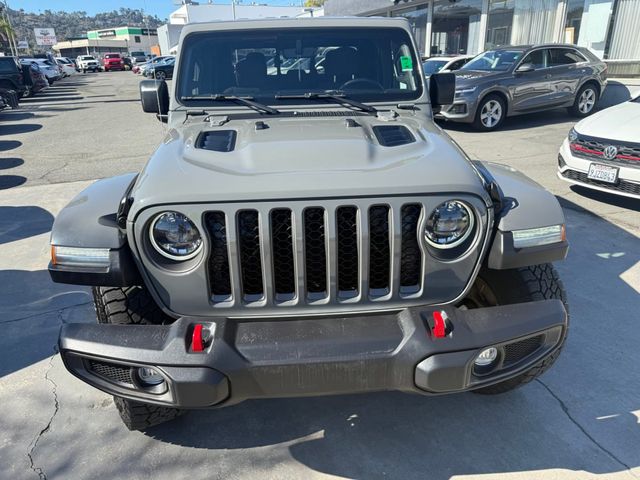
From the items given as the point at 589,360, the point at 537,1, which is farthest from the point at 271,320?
the point at 537,1

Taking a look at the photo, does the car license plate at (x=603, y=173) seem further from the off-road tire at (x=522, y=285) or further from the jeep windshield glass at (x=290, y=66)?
the off-road tire at (x=522, y=285)

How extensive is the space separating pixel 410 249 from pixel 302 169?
0.56 metres

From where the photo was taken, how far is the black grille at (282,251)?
1.97 m

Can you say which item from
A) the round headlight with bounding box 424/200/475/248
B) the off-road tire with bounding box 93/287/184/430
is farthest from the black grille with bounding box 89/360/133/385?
the round headlight with bounding box 424/200/475/248

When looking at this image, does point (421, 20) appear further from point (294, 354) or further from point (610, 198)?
point (294, 354)

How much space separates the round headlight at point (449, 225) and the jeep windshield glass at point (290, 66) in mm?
A: 1474

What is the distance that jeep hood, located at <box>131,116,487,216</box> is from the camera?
193 cm

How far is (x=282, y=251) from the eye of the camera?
6.63 feet

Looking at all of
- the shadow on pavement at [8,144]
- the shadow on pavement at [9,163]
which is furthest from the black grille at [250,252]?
the shadow on pavement at [8,144]

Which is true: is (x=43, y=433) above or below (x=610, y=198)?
above

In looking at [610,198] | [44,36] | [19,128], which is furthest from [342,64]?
[44,36]

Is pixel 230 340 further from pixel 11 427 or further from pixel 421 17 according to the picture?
pixel 421 17

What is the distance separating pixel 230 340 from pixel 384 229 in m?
0.76

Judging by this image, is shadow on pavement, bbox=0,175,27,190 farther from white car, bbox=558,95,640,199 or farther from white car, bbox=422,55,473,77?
white car, bbox=422,55,473,77
